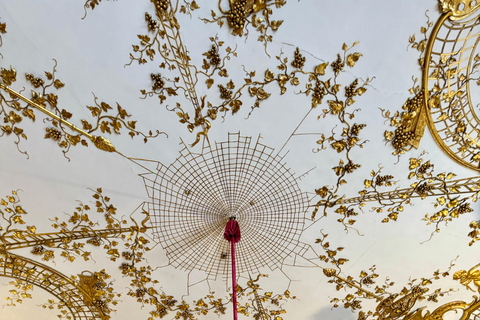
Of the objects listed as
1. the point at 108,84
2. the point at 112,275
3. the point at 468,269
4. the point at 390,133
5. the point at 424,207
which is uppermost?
the point at 108,84

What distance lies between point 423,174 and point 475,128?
1.54 feet

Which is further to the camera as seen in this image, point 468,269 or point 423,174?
point 468,269

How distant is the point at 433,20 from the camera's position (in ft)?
7.41

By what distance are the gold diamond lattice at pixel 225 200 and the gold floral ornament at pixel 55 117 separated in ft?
1.28

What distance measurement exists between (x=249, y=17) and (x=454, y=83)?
54.4 inches

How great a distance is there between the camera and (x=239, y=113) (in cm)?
262

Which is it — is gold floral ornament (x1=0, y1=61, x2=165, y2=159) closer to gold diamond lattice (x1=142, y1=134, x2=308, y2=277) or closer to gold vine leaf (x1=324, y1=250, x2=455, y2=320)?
gold diamond lattice (x1=142, y1=134, x2=308, y2=277)

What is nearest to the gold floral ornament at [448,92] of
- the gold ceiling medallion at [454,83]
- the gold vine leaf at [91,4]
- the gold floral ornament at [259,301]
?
the gold ceiling medallion at [454,83]

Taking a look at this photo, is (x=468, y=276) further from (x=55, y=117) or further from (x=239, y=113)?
(x=55, y=117)

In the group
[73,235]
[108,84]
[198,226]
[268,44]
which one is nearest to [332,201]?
[198,226]

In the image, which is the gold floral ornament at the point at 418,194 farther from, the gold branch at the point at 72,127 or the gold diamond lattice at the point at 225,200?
the gold branch at the point at 72,127

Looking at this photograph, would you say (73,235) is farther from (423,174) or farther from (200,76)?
(423,174)

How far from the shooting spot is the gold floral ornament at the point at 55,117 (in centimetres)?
249

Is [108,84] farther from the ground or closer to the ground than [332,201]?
farther from the ground
